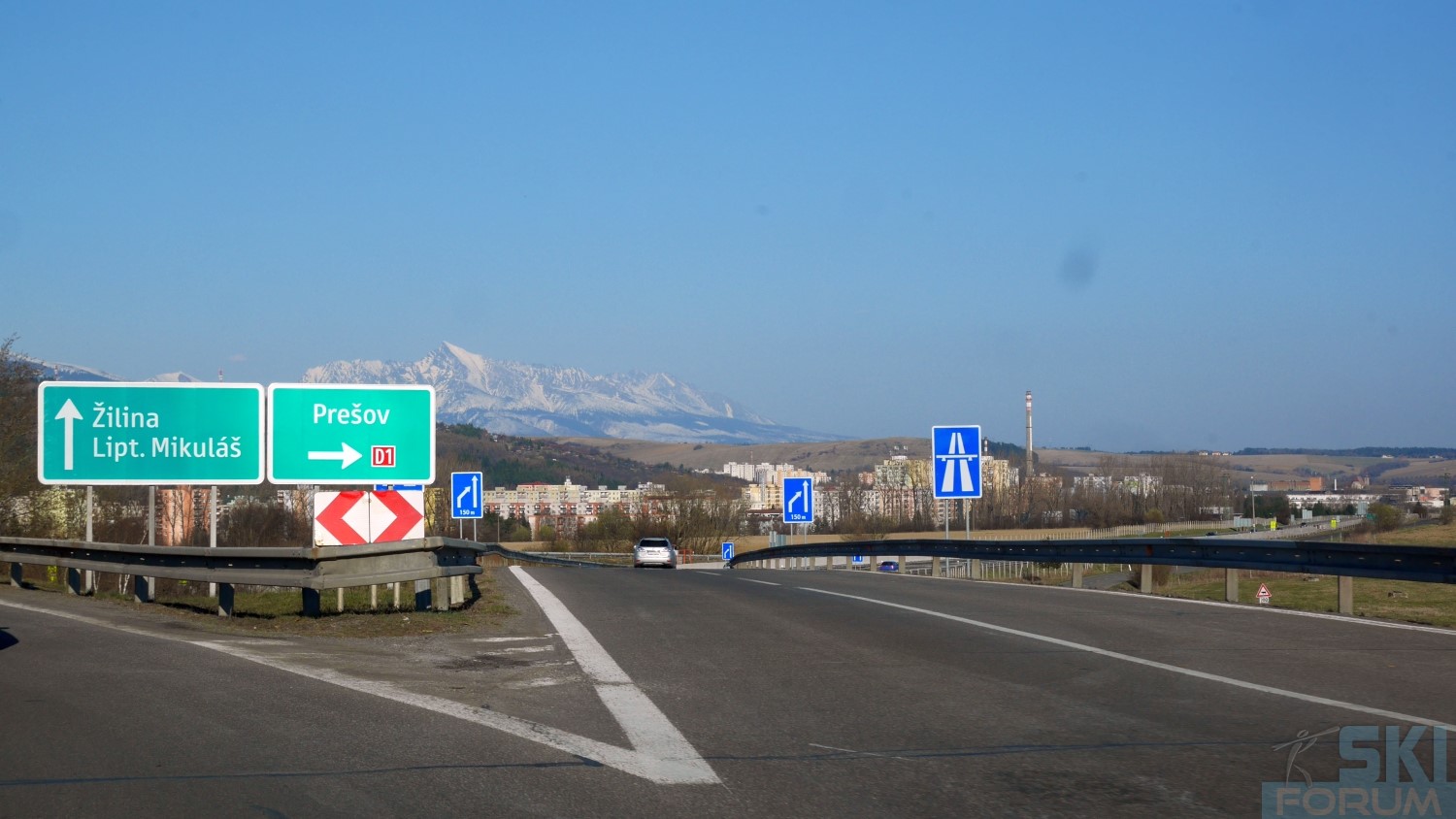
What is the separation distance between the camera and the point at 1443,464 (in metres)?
131

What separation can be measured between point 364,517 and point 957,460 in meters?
15.8

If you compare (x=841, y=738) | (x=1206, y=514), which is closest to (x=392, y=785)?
(x=841, y=738)

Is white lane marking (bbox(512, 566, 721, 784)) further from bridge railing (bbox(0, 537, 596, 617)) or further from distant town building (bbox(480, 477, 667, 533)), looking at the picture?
distant town building (bbox(480, 477, 667, 533))

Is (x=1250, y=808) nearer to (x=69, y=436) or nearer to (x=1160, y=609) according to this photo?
(x=1160, y=609)

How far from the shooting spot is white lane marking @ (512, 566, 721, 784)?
6133 millimetres

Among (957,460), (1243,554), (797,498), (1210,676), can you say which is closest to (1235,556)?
(1243,554)

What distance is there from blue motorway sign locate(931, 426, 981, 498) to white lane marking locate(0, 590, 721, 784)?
60.1 feet

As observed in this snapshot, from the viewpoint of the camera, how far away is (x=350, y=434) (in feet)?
58.2

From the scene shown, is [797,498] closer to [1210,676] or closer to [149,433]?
[149,433]

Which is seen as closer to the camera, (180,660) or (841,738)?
(841,738)

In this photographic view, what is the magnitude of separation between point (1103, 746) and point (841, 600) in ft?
31.2

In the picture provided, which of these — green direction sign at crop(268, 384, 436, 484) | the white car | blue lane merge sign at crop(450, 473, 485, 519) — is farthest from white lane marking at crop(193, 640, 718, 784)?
the white car

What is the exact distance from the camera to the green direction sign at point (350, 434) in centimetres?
1766

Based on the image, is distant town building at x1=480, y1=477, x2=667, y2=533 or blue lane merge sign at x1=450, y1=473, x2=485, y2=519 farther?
distant town building at x1=480, y1=477, x2=667, y2=533
